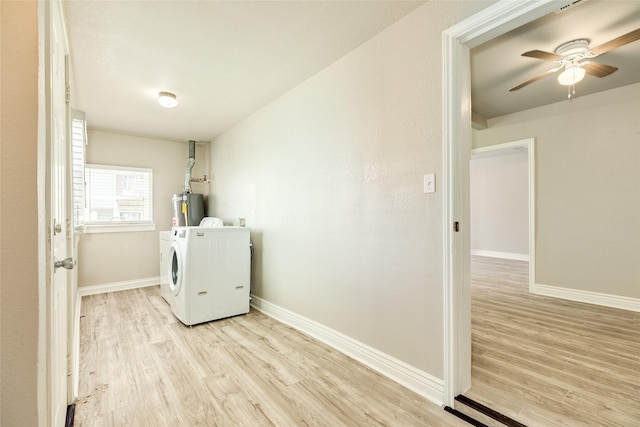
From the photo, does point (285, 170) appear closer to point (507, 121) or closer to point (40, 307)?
point (40, 307)

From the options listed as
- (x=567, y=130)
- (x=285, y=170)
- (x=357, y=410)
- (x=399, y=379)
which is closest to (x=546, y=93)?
(x=567, y=130)

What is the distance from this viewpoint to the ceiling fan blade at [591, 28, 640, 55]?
6.41 ft

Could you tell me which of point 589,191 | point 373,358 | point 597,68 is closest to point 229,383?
point 373,358

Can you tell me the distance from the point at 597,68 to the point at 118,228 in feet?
19.4

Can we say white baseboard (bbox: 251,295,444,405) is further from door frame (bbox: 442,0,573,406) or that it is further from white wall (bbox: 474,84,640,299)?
white wall (bbox: 474,84,640,299)

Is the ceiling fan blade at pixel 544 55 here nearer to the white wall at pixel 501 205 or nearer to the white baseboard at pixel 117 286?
the white wall at pixel 501 205

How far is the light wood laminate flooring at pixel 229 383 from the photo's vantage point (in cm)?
157

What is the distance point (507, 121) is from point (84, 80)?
198 inches

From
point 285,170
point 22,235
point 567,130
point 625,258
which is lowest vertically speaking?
point 625,258

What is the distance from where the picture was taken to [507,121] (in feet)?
13.4

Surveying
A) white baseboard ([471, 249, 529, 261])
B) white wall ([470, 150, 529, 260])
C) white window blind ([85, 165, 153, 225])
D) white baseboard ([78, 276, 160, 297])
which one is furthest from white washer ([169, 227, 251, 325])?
white baseboard ([471, 249, 529, 261])

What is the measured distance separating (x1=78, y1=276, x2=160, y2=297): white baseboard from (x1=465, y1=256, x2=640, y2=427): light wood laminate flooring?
4.54 meters

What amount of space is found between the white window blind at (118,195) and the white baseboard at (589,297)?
5753 mm

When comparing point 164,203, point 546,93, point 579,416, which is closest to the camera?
point 579,416
